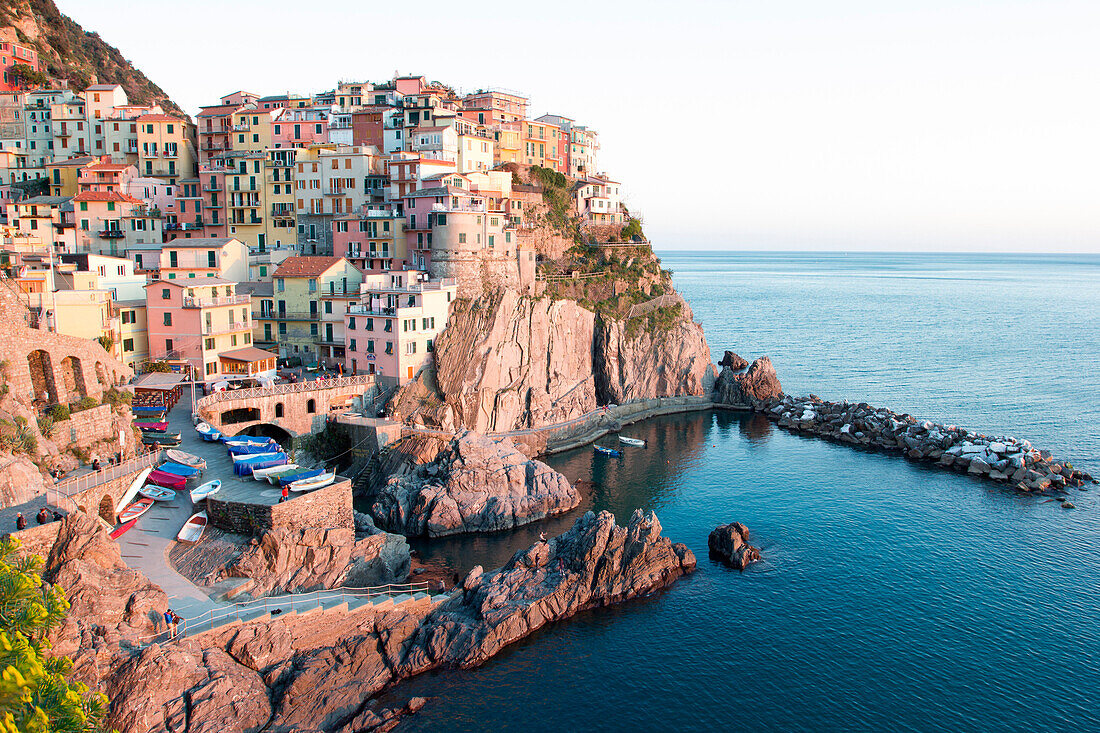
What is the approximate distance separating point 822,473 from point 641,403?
21186 mm

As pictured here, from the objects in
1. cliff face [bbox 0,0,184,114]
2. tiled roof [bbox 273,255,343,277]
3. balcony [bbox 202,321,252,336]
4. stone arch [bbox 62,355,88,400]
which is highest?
cliff face [bbox 0,0,184,114]

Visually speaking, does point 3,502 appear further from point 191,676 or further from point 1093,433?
point 1093,433

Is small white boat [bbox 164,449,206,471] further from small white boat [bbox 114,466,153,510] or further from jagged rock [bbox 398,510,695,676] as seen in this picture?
jagged rock [bbox 398,510,695,676]

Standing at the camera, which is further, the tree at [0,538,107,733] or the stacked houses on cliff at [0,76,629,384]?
the stacked houses on cliff at [0,76,629,384]

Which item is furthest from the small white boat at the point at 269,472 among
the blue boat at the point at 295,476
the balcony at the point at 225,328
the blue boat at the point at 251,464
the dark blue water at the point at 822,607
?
the balcony at the point at 225,328

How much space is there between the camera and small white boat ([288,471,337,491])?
1479 inches

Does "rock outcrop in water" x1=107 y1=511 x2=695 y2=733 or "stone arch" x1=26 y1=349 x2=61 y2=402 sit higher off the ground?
"stone arch" x1=26 y1=349 x2=61 y2=402

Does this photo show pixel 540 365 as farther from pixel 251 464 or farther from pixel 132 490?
pixel 132 490

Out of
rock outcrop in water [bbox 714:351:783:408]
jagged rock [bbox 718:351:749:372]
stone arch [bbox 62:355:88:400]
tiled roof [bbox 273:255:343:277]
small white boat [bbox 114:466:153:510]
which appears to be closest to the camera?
small white boat [bbox 114:466:153:510]

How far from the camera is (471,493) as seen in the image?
159 ft

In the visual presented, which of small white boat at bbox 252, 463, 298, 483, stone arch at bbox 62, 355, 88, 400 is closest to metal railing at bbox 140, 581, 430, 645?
small white boat at bbox 252, 463, 298, 483

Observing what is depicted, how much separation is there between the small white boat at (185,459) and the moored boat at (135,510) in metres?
2.83

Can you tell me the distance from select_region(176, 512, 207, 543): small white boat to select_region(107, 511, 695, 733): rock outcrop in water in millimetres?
7698

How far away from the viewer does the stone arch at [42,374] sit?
38406mm
